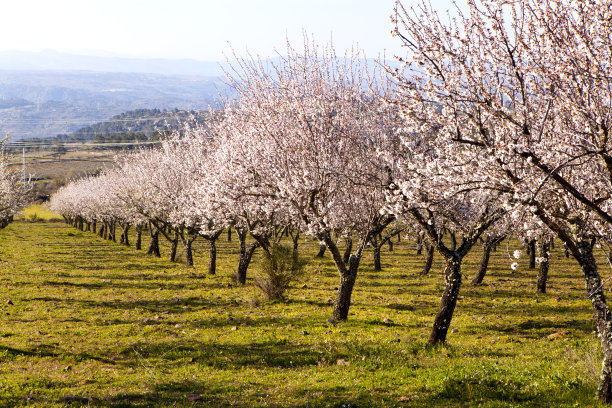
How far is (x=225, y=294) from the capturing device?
85.1 ft

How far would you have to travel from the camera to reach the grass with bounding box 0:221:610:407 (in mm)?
10445

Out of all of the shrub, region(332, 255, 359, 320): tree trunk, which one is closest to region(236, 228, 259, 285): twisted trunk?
the shrub

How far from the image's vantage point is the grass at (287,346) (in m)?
10.4

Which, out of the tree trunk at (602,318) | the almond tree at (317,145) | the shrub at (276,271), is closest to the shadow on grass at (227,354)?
the almond tree at (317,145)

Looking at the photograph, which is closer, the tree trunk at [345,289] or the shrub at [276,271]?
the tree trunk at [345,289]

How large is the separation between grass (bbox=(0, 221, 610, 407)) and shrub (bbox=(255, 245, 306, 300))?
889mm

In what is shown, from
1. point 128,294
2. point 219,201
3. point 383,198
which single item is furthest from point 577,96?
point 128,294

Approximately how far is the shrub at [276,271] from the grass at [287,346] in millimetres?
889

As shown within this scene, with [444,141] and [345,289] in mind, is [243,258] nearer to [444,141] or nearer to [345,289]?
[345,289]

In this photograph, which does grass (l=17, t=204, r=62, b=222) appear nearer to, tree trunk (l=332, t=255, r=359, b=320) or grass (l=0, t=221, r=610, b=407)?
grass (l=0, t=221, r=610, b=407)

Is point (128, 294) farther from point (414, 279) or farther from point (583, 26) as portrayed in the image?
point (583, 26)

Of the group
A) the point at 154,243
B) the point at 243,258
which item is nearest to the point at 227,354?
the point at 243,258

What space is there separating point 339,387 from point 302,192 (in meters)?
7.81

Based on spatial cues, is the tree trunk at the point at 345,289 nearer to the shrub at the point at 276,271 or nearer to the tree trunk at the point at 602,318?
the shrub at the point at 276,271
